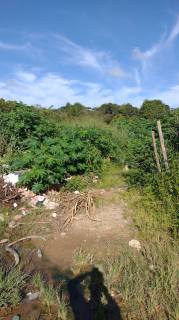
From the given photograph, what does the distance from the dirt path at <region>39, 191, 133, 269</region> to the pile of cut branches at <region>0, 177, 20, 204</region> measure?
1.30m

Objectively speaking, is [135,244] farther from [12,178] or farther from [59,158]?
[12,178]

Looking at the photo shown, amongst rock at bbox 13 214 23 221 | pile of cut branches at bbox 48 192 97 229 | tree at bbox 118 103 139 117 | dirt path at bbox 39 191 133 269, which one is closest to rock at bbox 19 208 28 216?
rock at bbox 13 214 23 221

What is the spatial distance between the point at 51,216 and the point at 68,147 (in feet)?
6.37

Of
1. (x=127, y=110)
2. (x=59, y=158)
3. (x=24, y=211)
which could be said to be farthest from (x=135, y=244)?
(x=127, y=110)

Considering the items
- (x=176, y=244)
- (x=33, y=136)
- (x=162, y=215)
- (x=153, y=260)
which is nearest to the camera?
(x=153, y=260)

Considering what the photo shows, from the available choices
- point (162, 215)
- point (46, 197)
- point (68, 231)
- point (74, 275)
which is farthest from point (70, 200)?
point (74, 275)

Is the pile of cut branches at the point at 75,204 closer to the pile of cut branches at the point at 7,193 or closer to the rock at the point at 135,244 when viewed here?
the pile of cut branches at the point at 7,193

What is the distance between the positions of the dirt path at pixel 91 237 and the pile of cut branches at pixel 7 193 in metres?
1.30

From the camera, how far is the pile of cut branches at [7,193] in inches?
227

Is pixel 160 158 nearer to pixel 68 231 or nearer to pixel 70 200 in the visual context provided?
pixel 70 200

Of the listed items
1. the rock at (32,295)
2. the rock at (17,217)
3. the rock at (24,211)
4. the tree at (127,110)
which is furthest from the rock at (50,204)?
the tree at (127,110)

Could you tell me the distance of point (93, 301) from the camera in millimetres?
3254

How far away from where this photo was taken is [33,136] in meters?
8.01

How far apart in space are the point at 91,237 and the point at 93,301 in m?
1.46
